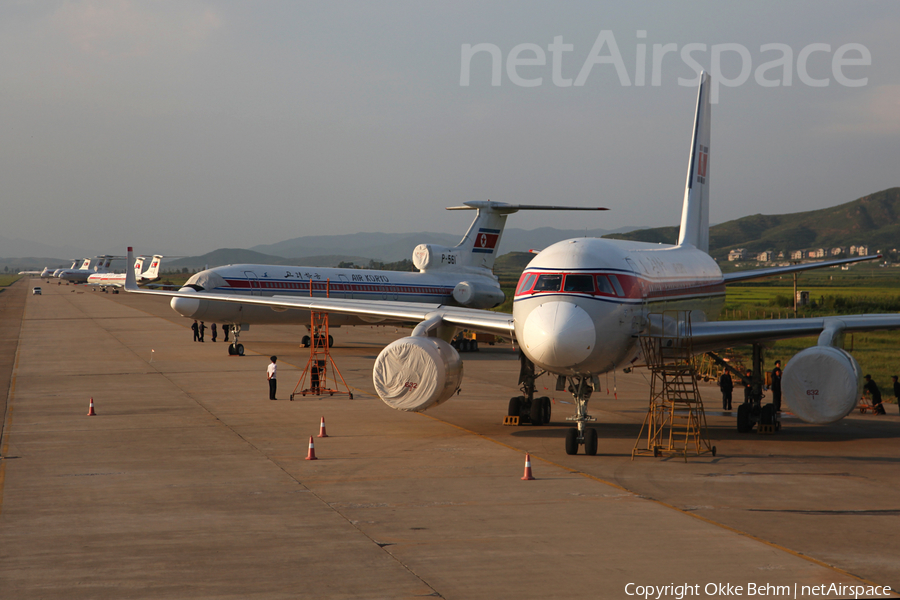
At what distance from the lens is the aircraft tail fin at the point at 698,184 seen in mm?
30469

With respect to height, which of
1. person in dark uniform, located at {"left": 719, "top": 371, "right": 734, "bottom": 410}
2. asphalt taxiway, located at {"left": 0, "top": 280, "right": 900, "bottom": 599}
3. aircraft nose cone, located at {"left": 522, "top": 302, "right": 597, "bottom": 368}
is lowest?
asphalt taxiway, located at {"left": 0, "top": 280, "right": 900, "bottom": 599}

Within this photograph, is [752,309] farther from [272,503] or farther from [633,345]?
[272,503]

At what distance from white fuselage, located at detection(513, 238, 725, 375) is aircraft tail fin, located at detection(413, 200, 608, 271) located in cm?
3475

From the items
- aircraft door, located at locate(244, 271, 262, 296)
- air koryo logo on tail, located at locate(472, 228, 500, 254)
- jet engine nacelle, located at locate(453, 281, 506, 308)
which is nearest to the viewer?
aircraft door, located at locate(244, 271, 262, 296)

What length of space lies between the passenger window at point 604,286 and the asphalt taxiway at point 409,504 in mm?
3788

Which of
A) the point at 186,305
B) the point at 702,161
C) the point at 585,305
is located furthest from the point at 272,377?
the point at 702,161

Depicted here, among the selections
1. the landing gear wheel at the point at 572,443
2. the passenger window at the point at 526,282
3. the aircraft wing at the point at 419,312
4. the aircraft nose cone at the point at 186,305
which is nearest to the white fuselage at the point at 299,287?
the aircraft nose cone at the point at 186,305

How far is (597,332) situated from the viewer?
59.8 feet

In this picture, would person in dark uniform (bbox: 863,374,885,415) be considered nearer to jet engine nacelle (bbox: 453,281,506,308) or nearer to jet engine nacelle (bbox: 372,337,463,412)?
jet engine nacelle (bbox: 372,337,463,412)

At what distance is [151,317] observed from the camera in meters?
82.2

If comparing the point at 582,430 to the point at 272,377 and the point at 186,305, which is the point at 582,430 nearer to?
the point at 272,377

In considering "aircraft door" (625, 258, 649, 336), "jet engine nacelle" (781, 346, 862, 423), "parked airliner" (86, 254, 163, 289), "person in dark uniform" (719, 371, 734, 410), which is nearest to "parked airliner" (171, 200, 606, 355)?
"person in dark uniform" (719, 371, 734, 410)

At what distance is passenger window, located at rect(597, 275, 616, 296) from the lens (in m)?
18.8

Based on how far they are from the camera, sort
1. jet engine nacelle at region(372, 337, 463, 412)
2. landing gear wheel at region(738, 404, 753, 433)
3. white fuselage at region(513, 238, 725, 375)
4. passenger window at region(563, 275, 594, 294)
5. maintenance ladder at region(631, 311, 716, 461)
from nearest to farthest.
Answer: white fuselage at region(513, 238, 725, 375) → passenger window at region(563, 275, 594, 294) → maintenance ladder at region(631, 311, 716, 461) → jet engine nacelle at region(372, 337, 463, 412) → landing gear wheel at region(738, 404, 753, 433)
